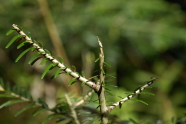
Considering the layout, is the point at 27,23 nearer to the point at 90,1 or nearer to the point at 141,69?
the point at 90,1

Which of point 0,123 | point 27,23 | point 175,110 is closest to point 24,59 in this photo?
point 27,23

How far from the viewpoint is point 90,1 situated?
1.45 m

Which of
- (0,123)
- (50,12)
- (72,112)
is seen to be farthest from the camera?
(50,12)

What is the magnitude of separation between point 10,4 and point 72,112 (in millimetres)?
1169

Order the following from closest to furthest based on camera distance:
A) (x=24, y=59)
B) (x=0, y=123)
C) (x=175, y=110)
→ (x=0, y=123) < (x=175, y=110) < (x=24, y=59)

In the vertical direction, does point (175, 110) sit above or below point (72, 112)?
below

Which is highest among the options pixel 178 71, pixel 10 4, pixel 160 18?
pixel 10 4

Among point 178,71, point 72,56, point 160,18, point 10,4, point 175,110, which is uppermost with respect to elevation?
point 10,4

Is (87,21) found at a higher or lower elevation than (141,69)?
higher

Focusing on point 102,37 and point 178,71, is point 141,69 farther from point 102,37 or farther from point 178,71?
point 102,37

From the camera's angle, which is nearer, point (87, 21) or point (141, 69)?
point (87, 21)

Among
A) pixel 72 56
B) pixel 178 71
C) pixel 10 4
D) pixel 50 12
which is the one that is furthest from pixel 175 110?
pixel 10 4

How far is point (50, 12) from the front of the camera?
4.44 feet

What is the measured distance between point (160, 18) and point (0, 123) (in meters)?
1.11
